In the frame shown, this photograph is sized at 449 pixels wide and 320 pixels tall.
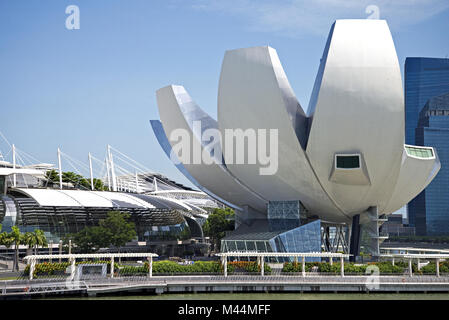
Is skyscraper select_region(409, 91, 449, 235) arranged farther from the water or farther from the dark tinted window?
the water

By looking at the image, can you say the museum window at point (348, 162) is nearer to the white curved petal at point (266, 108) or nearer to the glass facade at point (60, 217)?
the white curved petal at point (266, 108)

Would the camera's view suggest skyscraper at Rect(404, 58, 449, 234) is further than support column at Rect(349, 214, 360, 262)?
Yes

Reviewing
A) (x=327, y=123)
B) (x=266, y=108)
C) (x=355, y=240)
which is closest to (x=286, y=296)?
(x=327, y=123)

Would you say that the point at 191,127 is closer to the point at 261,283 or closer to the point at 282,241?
the point at 282,241

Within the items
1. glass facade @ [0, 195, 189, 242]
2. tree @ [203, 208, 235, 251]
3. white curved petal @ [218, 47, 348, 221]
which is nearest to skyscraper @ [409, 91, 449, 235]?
tree @ [203, 208, 235, 251]

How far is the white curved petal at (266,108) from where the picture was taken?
4734cm

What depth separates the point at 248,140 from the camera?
4966cm

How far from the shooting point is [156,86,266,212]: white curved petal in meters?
52.7

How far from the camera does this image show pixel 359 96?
46.1 metres

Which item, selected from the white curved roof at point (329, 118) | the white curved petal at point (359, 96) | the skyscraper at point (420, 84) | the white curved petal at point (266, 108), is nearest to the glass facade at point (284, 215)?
the white curved roof at point (329, 118)

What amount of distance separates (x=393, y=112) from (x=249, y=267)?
53.6 ft

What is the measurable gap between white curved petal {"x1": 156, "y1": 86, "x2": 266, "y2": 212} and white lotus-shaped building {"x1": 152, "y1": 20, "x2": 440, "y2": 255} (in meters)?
0.11

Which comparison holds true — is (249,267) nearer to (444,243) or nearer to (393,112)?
(393,112)
